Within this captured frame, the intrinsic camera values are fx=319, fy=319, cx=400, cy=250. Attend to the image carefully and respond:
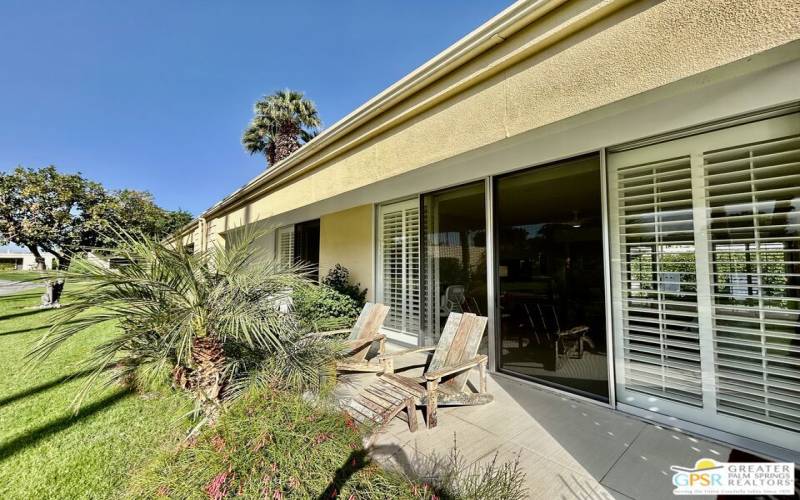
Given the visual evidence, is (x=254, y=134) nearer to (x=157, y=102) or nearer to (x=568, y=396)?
(x=157, y=102)

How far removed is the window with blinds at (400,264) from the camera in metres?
6.36

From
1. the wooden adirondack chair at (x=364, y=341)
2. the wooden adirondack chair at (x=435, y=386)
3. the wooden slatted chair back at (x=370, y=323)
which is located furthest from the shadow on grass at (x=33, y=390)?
the wooden adirondack chair at (x=435, y=386)

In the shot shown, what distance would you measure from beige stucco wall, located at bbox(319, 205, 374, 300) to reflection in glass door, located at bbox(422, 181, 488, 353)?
6.23 feet

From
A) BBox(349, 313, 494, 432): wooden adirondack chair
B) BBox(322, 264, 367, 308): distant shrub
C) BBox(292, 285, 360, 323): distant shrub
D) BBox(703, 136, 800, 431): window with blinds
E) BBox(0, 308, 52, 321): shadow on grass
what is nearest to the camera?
BBox(703, 136, 800, 431): window with blinds

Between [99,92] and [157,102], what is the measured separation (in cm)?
223

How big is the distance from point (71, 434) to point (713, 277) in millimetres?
6810

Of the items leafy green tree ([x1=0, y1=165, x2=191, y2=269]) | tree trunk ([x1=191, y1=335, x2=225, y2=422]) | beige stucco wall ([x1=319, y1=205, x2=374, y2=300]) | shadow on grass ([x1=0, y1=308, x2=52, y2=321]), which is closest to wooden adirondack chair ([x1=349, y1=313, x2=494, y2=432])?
tree trunk ([x1=191, y1=335, x2=225, y2=422])

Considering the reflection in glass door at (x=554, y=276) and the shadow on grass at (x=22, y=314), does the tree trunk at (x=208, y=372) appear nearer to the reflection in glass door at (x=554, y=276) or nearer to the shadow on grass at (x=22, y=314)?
Result: the reflection in glass door at (x=554, y=276)

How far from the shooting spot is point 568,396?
3.87 m

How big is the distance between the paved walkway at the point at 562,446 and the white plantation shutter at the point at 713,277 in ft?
1.45

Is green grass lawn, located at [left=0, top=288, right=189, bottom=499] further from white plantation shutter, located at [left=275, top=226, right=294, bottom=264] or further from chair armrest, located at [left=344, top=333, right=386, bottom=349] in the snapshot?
white plantation shutter, located at [left=275, top=226, right=294, bottom=264]

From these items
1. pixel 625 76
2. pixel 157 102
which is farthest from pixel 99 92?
pixel 625 76

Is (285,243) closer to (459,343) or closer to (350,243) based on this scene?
(350,243)

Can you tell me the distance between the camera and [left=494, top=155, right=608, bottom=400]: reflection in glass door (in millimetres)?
3803
